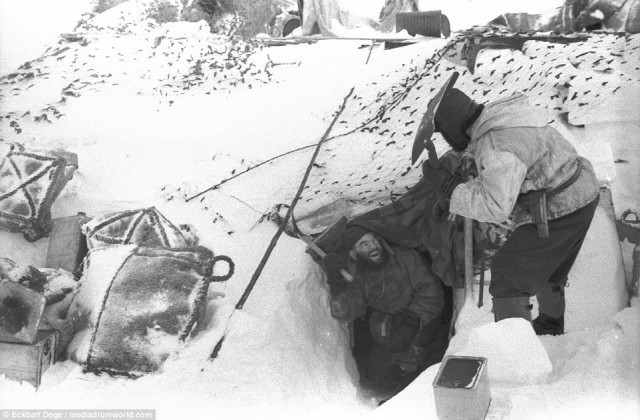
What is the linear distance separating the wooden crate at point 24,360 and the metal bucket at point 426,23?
4.74 metres

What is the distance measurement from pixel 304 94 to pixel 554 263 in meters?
2.75

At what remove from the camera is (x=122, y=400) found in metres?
2.79

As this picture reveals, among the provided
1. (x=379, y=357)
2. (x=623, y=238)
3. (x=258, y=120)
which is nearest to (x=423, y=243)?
(x=379, y=357)

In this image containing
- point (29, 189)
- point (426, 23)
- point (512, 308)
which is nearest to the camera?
point (512, 308)

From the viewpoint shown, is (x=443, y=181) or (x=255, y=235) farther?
(x=255, y=235)

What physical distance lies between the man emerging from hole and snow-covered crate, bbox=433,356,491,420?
169cm

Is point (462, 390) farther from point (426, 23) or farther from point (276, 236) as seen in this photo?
point (426, 23)

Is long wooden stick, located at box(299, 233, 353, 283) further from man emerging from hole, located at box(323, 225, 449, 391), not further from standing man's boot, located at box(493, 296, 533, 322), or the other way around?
standing man's boot, located at box(493, 296, 533, 322)

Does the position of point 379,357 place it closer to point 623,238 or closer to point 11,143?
point 623,238

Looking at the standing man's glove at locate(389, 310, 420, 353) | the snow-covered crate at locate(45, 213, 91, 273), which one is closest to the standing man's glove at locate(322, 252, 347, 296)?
the standing man's glove at locate(389, 310, 420, 353)

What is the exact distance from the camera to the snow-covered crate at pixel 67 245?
3.53 meters

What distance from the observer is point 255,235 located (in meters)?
3.93

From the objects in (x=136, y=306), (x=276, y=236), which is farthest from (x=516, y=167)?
(x=136, y=306)

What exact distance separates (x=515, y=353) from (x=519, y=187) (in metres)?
0.67
